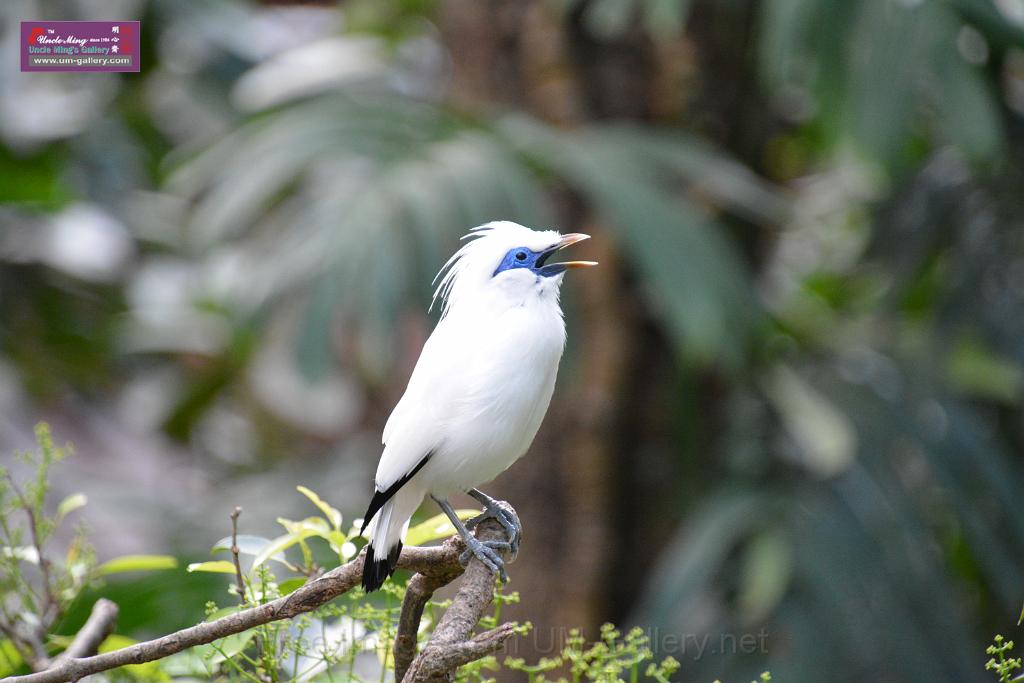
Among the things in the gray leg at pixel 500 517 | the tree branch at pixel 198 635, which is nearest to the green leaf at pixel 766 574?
the gray leg at pixel 500 517

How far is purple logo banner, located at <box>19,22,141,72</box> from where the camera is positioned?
10.0 feet

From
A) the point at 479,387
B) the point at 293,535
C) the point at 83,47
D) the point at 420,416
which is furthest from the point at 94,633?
the point at 83,47

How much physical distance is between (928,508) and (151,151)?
5376mm

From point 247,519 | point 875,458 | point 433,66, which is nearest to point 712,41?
point 875,458

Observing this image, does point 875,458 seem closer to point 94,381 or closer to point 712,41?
point 712,41

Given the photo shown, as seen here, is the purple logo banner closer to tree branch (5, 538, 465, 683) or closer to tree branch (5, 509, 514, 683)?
tree branch (5, 509, 514, 683)

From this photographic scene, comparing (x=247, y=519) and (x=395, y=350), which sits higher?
(x=395, y=350)

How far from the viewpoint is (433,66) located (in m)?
7.19

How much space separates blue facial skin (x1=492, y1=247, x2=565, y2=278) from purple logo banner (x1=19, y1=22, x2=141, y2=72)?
157 cm

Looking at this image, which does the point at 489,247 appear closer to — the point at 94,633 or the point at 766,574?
the point at 94,633

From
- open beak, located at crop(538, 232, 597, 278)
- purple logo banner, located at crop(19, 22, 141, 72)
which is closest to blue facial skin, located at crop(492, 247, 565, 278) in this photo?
open beak, located at crop(538, 232, 597, 278)

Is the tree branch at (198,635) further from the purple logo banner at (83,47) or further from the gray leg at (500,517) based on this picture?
the purple logo banner at (83,47)

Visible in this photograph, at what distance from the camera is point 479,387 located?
5.95 ft

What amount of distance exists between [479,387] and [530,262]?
0.81 ft
